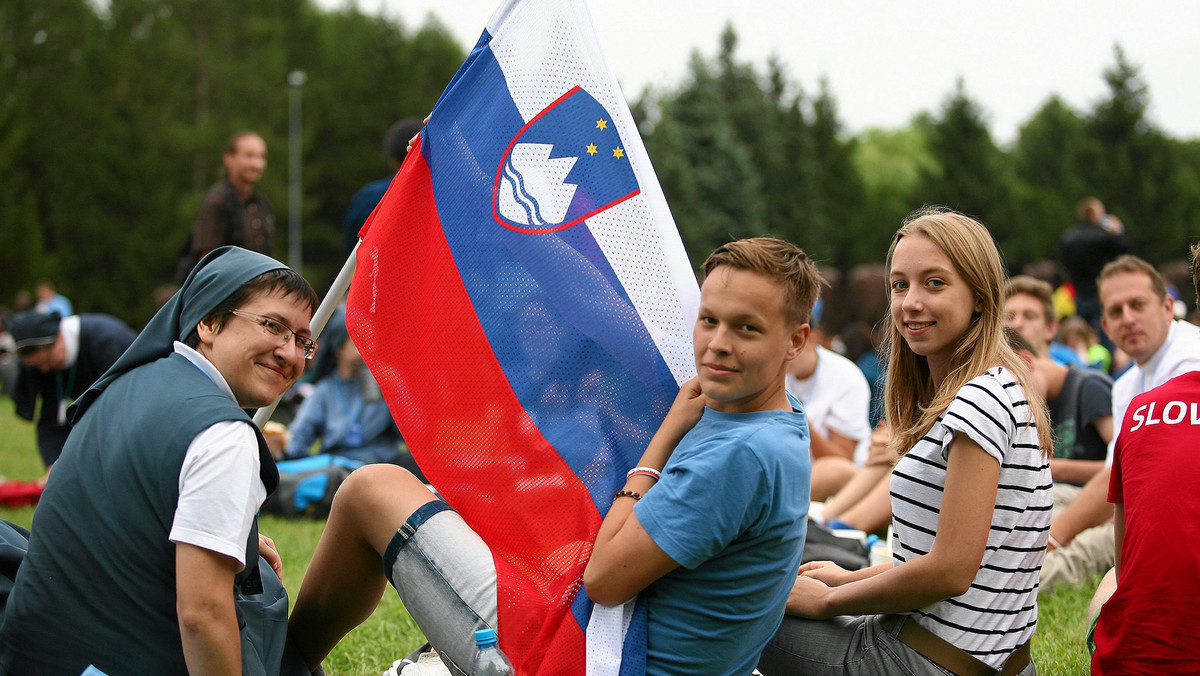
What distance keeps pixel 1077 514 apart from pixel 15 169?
1544 inches

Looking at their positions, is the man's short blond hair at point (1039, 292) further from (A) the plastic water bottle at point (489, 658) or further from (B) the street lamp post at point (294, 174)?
(B) the street lamp post at point (294, 174)

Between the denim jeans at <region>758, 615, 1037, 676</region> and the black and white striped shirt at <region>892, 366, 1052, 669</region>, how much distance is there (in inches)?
4.3

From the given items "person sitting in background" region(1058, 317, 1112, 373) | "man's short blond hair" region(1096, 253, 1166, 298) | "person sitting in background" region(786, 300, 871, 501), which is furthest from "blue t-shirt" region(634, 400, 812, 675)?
"person sitting in background" region(1058, 317, 1112, 373)

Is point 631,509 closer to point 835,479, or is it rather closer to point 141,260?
point 835,479

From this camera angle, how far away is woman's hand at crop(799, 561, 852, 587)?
3029mm

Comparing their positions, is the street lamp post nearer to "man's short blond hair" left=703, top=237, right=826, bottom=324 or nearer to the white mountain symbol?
the white mountain symbol

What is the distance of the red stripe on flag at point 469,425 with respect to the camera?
2.62 m

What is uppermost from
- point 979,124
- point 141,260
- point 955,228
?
point 979,124

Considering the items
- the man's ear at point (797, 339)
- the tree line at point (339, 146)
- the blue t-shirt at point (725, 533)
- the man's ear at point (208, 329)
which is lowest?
the blue t-shirt at point (725, 533)

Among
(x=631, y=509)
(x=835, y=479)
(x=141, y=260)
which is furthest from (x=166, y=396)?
(x=141, y=260)

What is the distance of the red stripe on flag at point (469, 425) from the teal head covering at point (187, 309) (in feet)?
1.65

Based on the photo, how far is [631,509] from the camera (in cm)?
249

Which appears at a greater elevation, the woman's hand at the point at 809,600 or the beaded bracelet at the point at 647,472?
the beaded bracelet at the point at 647,472

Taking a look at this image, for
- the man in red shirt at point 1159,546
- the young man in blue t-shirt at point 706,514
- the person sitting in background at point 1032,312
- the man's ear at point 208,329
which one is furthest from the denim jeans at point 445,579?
the person sitting in background at point 1032,312
